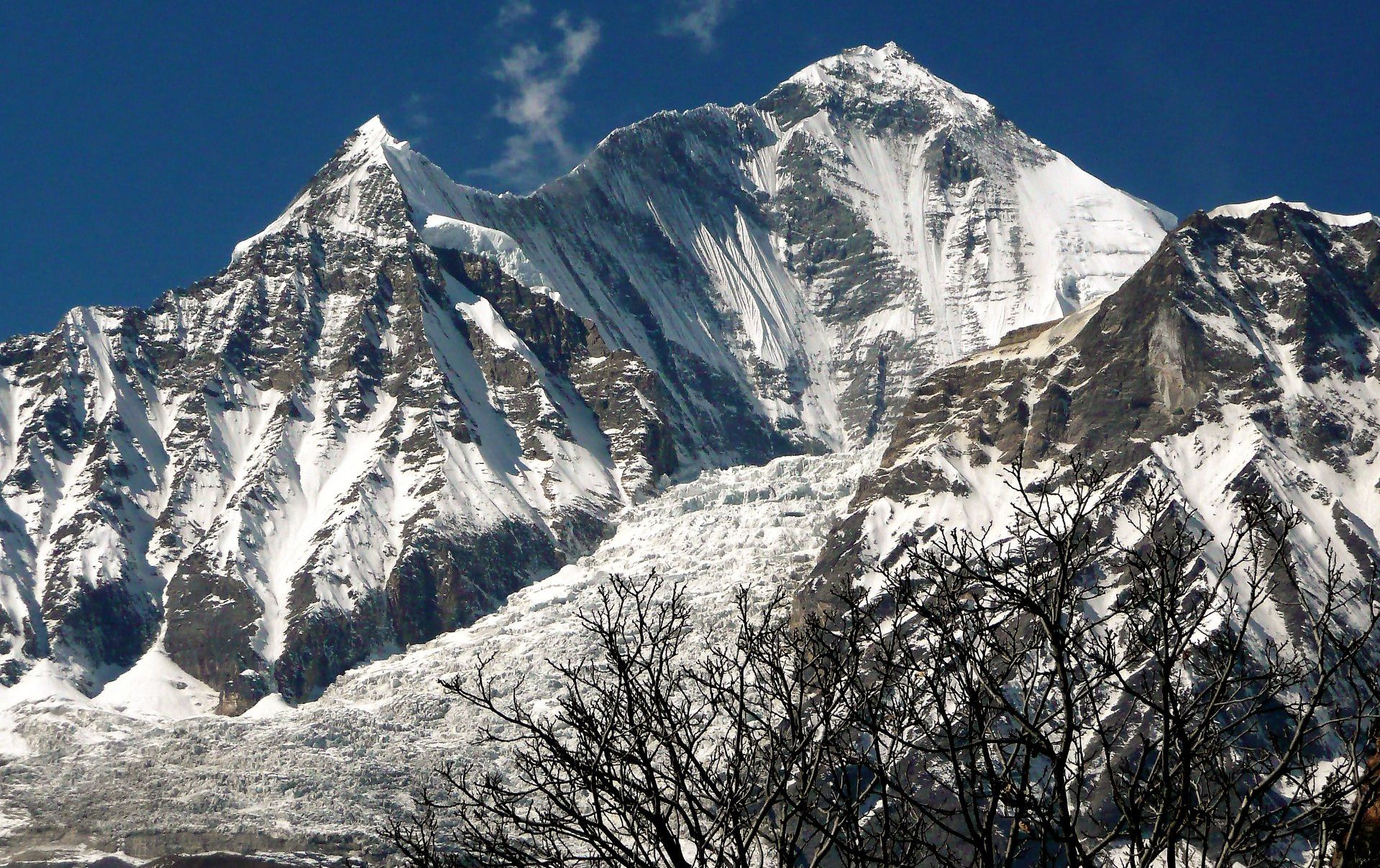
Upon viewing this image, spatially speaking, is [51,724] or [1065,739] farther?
[51,724]

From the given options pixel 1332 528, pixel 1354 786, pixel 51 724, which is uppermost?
pixel 51 724

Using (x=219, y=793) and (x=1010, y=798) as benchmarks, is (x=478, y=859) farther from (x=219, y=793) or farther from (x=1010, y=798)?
(x=219, y=793)

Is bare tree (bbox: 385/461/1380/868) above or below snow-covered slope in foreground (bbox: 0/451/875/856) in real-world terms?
below

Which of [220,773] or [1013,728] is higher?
[220,773]

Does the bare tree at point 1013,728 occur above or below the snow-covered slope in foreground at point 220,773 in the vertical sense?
below

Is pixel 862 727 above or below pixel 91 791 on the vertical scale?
below

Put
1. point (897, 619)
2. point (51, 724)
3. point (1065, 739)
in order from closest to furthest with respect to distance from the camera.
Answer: point (1065, 739) → point (897, 619) → point (51, 724)

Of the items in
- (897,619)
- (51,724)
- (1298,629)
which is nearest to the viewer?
(897,619)

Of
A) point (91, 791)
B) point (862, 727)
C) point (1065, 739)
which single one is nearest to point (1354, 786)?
point (1065, 739)

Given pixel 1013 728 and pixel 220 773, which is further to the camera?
pixel 220 773

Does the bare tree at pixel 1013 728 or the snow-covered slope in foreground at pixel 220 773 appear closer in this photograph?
the bare tree at pixel 1013 728

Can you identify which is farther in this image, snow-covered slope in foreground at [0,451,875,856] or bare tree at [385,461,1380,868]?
snow-covered slope in foreground at [0,451,875,856]
